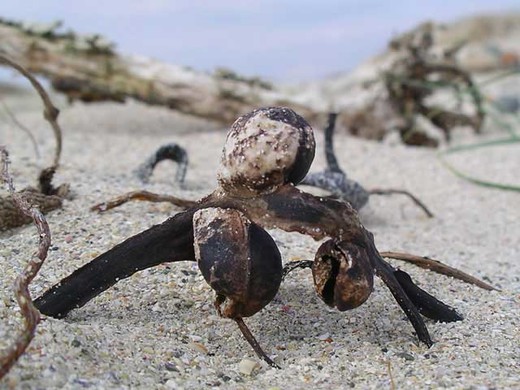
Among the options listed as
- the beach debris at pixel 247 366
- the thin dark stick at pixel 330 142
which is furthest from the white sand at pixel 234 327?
the thin dark stick at pixel 330 142

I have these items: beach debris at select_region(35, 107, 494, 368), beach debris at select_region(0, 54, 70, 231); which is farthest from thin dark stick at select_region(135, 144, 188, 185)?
beach debris at select_region(35, 107, 494, 368)

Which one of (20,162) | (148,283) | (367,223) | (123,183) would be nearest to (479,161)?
(367,223)

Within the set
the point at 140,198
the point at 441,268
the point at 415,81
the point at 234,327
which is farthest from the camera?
the point at 415,81

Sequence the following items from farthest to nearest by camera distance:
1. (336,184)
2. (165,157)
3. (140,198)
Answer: (165,157) < (336,184) < (140,198)

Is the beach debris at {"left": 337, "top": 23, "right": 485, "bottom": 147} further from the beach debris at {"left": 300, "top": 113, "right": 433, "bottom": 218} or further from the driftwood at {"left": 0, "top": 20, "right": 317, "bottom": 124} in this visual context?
the beach debris at {"left": 300, "top": 113, "right": 433, "bottom": 218}

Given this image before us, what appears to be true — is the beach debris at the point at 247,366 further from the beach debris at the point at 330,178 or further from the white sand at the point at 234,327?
the beach debris at the point at 330,178

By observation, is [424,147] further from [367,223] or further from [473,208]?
[367,223]

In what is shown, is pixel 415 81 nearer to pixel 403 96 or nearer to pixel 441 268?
pixel 403 96

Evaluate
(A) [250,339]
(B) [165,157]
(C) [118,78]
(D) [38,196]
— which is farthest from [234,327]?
(C) [118,78]
